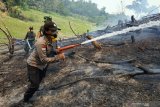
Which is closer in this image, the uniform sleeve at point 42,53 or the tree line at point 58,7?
the uniform sleeve at point 42,53

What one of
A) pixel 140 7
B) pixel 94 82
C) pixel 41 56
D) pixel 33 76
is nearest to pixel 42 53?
pixel 41 56

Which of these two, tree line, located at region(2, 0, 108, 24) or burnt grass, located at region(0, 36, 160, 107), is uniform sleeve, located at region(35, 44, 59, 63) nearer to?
burnt grass, located at region(0, 36, 160, 107)

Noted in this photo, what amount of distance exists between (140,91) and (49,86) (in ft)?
9.43

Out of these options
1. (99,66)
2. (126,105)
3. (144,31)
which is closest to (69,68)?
(99,66)

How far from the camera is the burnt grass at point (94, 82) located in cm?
768

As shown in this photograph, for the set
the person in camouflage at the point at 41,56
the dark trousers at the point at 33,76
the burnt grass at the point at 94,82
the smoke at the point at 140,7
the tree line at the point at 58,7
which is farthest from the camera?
the smoke at the point at 140,7

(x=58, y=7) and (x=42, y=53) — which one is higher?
(x=58, y=7)

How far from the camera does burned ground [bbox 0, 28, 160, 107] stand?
7711 millimetres

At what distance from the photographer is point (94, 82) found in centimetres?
885

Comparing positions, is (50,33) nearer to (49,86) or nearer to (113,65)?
(49,86)

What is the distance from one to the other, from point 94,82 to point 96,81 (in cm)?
9

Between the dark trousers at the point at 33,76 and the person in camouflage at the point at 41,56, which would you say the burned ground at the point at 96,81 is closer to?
the dark trousers at the point at 33,76

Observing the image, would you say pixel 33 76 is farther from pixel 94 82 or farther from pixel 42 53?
pixel 94 82

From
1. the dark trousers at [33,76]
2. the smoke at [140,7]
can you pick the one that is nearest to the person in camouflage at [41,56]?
the dark trousers at [33,76]
